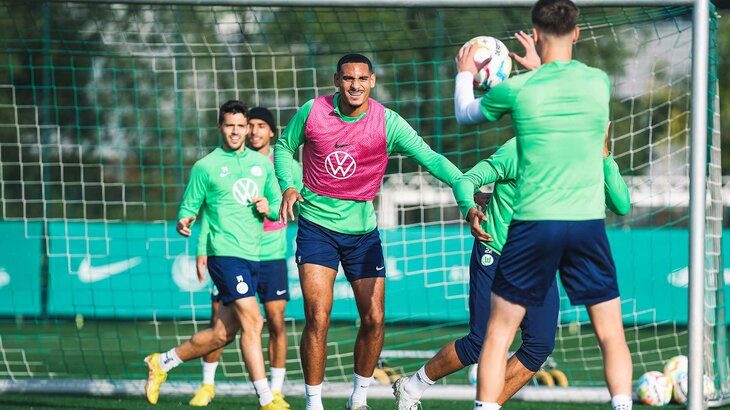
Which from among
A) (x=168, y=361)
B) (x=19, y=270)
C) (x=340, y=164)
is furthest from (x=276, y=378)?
(x=19, y=270)

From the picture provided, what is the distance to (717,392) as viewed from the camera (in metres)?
7.53

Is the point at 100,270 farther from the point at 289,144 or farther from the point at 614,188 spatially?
the point at 614,188

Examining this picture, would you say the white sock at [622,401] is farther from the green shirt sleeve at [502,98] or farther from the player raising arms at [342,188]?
the player raising arms at [342,188]

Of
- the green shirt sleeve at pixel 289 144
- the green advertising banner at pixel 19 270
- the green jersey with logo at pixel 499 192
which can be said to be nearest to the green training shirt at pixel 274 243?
the green shirt sleeve at pixel 289 144

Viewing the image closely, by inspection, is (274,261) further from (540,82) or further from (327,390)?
(540,82)

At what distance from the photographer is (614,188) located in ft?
17.1

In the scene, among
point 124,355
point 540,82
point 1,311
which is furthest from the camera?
point 1,311

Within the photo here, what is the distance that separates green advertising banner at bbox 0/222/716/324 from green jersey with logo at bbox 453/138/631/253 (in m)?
7.06

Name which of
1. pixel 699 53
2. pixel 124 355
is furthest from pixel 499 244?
pixel 124 355

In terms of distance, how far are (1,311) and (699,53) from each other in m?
9.79

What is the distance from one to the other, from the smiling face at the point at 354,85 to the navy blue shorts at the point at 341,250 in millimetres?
732

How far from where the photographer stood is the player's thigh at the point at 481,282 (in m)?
5.57

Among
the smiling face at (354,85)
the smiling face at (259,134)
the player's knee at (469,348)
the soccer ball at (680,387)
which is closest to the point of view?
the player's knee at (469,348)

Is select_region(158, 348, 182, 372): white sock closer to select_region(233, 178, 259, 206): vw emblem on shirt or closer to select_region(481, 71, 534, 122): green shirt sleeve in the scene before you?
select_region(233, 178, 259, 206): vw emblem on shirt
